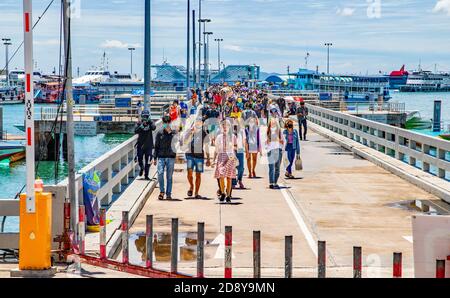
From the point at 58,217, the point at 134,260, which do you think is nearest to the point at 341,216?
the point at 134,260

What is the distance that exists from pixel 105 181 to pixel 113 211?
1.27 meters

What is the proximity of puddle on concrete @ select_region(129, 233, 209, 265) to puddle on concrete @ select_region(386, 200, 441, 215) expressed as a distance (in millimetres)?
5219

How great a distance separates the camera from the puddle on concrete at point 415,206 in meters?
19.0

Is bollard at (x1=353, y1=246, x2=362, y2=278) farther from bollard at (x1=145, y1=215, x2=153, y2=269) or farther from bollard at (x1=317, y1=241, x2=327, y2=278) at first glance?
bollard at (x1=145, y1=215, x2=153, y2=269)

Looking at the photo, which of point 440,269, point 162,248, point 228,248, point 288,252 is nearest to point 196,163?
point 162,248

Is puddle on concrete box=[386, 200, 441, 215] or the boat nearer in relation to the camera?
puddle on concrete box=[386, 200, 441, 215]

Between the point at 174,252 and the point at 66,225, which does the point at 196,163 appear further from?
the point at 174,252

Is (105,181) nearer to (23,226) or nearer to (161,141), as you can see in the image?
(161,141)

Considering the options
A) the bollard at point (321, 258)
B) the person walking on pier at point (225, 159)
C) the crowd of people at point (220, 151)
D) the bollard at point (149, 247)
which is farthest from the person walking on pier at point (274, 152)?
the bollard at point (321, 258)

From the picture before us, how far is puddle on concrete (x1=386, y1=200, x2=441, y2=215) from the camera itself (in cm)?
1902

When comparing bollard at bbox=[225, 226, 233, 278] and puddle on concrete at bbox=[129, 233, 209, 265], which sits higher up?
bollard at bbox=[225, 226, 233, 278]

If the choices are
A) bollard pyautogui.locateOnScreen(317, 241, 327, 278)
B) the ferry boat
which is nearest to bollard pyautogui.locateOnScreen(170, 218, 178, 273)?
bollard pyautogui.locateOnScreen(317, 241, 327, 278)

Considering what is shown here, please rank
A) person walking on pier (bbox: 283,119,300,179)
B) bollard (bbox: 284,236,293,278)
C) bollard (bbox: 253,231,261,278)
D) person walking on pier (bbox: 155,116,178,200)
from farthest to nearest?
1. person walking on pier (bbox: 283,119,300,179)
2. person walking on pier (bbox: 155,116,178,200)
3. bollard (bbox: 253,231,261,278)
4. bollard (bbox: 284,236,293,278)
